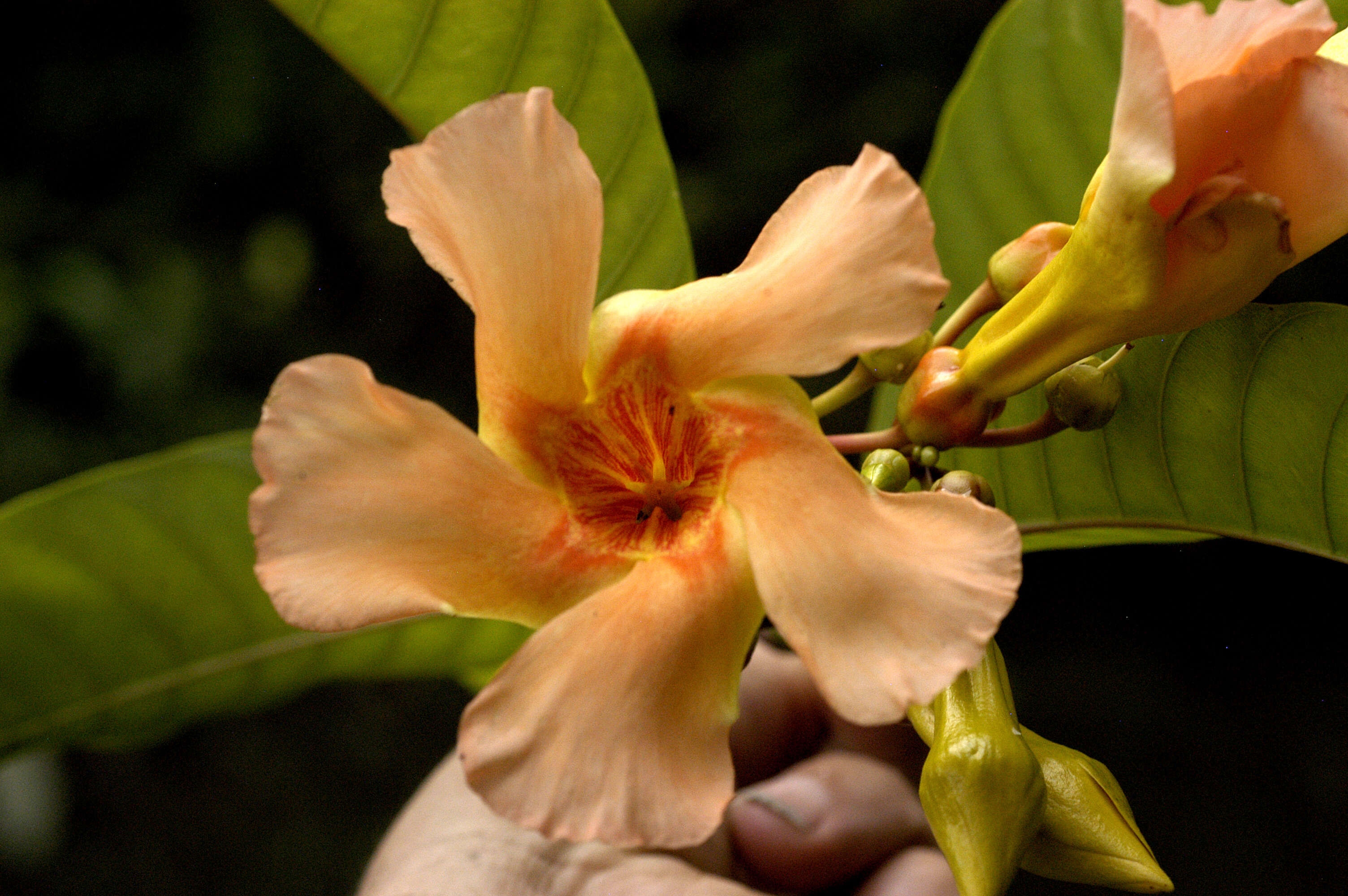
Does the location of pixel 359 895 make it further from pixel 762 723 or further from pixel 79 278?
pixel 79 278

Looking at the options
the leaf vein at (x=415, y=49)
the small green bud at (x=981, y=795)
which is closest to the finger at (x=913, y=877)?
the small green bud at (x=981, y=795)

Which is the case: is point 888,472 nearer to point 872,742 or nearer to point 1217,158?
point 1217,158

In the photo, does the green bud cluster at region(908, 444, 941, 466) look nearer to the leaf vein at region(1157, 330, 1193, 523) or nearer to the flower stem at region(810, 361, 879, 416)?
the flower stem at region(810, 361, 879, 416)

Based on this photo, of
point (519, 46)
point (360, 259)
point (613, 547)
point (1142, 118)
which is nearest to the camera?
point (1142, 118)

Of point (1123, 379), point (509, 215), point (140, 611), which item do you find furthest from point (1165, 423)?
point (140, 611)

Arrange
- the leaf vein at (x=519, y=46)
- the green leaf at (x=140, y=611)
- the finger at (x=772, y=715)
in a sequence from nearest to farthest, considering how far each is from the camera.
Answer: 1. the leaf vein at (x=519, y=46)
2. the green leaf at (x=140, y=611)
3. the finger at (x=772, y=715)

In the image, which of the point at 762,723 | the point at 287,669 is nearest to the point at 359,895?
the point at 287,669

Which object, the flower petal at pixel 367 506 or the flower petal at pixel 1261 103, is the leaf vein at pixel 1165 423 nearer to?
the flower petal at pixel 1261 103
